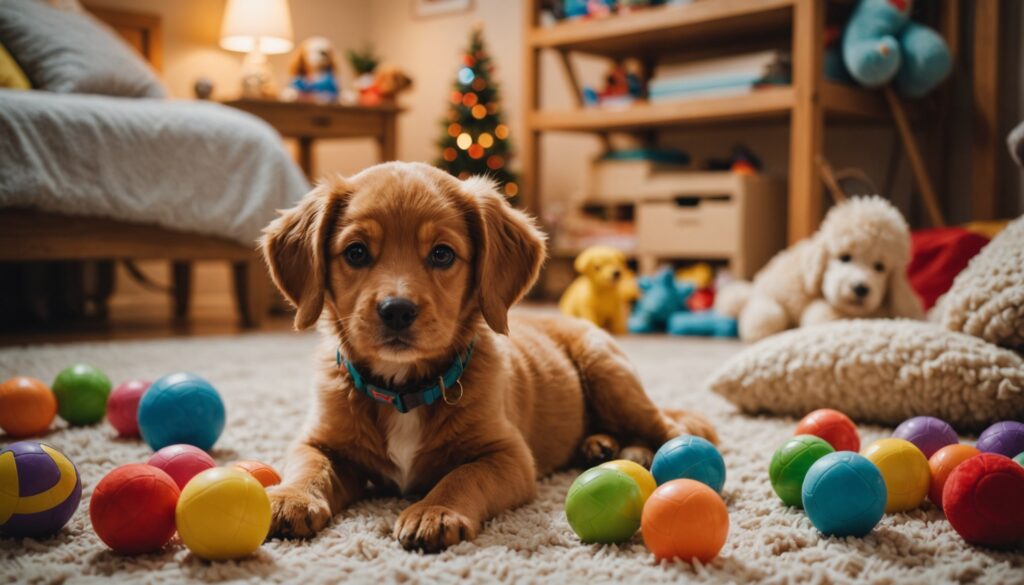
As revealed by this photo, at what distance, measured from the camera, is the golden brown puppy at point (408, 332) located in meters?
1.51

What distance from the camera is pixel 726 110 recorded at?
4641mm

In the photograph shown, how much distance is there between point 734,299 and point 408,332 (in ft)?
9.74

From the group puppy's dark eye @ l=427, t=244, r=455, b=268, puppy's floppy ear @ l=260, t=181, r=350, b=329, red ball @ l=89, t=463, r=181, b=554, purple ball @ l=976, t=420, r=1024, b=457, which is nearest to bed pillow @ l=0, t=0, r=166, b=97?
puppy's floppy ear @ l=260, t=181, r=350, b=329

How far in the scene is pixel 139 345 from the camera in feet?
12.3

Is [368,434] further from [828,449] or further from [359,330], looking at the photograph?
[828,449]

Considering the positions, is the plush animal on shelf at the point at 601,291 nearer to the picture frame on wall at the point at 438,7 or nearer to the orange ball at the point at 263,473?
the orange ball at the point at 263,473

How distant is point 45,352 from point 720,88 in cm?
362

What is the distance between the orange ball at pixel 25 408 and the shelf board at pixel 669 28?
151 inches

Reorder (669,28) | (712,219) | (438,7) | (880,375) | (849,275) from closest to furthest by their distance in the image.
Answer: (880,375) → (849,275) → (712,219) → (669,28) → (438,7)

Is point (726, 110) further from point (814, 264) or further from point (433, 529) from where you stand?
point (433, 529)

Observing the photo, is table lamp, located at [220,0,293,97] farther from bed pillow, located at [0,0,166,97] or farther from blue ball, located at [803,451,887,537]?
blue ball, located at [803,451,887,537]

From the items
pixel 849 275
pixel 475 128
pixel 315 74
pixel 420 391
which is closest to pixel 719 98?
pixel 849 275

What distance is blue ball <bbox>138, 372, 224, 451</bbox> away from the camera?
74.9 inches

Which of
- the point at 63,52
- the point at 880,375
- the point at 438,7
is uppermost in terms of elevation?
the point at 438,7
